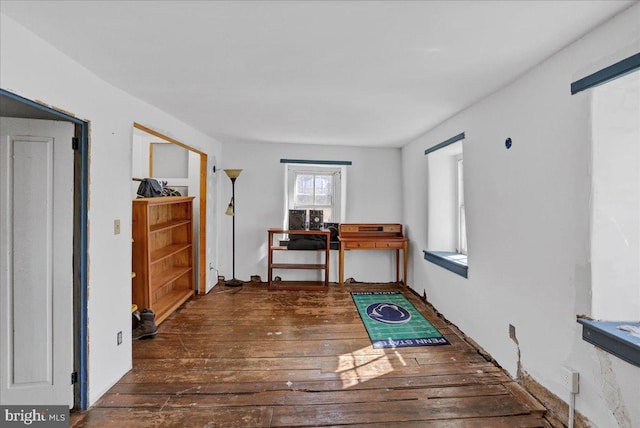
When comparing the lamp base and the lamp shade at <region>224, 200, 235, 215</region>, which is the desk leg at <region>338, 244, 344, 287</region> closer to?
the lamp base

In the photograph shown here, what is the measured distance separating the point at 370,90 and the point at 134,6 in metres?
1.64

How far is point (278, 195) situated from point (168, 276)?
203 cm

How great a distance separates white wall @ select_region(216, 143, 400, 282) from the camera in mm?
4922

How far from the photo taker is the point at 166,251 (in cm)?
373

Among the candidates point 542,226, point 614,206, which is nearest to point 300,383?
point 542,226

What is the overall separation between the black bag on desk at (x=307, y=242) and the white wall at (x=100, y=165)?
2482 mm

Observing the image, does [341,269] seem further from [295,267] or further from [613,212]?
[613,212]

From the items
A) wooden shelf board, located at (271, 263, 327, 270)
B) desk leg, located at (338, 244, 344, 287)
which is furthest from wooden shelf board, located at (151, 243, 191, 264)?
desk leg, located at (338, 244, 344, 287)

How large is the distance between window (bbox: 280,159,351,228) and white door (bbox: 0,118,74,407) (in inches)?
129

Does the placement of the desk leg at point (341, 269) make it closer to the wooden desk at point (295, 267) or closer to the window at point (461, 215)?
the wooden desk at point (295, 267)

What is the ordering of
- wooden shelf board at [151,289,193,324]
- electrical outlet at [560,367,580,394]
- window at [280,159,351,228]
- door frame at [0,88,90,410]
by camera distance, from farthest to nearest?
window at [280,159,351,228] < wooden shelf board at [151,289,193,324] < door frame at [0,88,90,410] < electrical outlet at [560,367,580,394]

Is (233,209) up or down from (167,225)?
up

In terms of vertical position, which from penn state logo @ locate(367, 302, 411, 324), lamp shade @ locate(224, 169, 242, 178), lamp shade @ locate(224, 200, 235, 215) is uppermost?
lamp shade @ locate(224, 169, 242, 178)

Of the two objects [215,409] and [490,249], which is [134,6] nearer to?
[215,409]
